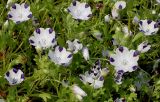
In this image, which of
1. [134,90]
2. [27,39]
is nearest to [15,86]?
[27,39]

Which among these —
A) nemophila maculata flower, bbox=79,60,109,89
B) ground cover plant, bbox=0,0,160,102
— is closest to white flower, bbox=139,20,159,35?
ground cover plant, bbox=0,0,160,102

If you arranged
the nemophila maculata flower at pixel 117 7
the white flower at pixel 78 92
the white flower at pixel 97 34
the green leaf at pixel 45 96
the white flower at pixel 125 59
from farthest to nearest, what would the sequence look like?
the nemophila maculata flower at pixel 117 7 → the white flower at pixel 97 34 → the white flower at pixel 125 59 → the green leaf at pixel 45 96 → the white flower at pixel 78 92

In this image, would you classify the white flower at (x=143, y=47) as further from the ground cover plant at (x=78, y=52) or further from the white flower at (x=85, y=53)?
the white flower at (x=85, y=53)

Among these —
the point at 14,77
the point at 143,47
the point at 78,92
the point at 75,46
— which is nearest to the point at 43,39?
the point at 75,46

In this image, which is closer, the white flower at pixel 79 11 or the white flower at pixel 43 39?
the white flower at pixel 43 39

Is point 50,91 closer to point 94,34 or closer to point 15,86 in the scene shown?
point 15,86

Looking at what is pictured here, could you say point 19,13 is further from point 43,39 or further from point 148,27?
point 148,27

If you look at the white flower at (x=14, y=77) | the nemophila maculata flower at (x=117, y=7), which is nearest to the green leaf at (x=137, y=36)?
the nemophila maculata flower at (x=117, y=7)
